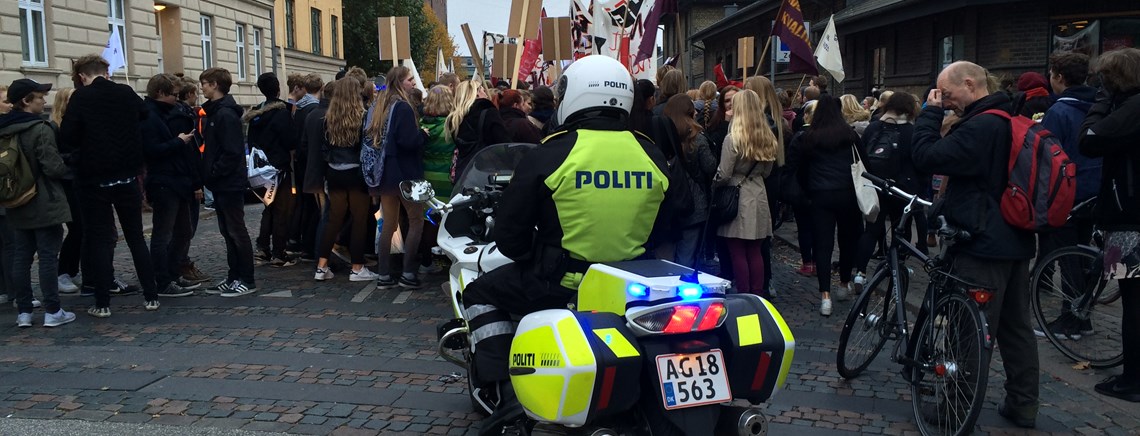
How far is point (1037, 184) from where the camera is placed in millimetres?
4844

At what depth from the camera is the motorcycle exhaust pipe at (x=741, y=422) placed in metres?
3.56

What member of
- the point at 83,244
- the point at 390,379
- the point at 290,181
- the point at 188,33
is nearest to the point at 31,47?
the point at 188,33

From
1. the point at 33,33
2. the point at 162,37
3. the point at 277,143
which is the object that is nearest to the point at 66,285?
the point at 277,143

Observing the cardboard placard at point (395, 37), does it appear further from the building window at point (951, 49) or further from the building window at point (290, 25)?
the building window at point (290, 25)

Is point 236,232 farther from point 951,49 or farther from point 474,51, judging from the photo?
point 951,49

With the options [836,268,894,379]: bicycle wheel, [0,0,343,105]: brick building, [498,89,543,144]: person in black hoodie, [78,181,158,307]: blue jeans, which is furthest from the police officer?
[0,0,343,105]: brick building

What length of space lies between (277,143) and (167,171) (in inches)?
65.1

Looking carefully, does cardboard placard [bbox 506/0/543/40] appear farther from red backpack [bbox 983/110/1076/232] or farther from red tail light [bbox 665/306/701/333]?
red tail light [bbox 665/306/701/333]

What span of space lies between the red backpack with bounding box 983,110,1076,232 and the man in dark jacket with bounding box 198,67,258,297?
242 inches

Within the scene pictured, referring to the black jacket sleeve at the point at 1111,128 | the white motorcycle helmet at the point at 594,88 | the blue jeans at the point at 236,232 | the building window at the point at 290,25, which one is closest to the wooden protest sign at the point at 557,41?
the blue jeans at the point at 236,232

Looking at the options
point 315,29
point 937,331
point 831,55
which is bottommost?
point 937,331

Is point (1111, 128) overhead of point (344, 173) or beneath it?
overhead

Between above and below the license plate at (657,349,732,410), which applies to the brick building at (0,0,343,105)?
above

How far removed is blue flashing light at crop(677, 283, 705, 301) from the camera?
3.42 meters
